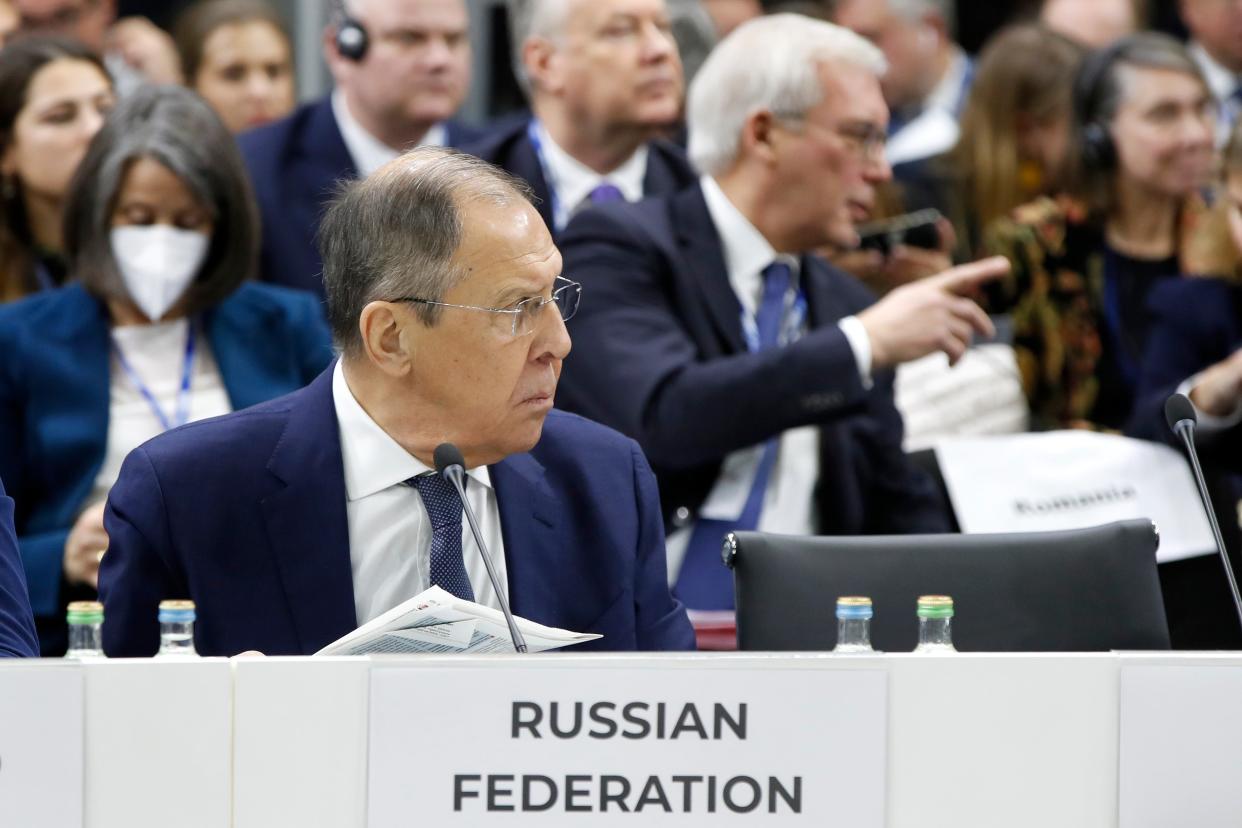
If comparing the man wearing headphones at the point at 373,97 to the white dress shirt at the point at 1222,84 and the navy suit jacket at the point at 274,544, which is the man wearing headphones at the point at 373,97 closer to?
the navy suit jacket at the point at 274,544

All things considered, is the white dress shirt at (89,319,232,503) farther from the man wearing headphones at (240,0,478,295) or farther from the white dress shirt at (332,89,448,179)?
the white dress shirt at (332,89,448,179)

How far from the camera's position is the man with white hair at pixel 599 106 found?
421 cm

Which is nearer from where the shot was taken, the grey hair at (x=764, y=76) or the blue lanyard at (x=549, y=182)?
the grey hair at (x=764, y=76)

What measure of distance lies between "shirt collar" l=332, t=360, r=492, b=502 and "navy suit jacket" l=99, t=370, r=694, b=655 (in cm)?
2

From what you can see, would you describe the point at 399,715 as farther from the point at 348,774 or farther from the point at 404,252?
the point at 404,252

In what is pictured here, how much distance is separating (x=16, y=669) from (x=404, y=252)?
0.89 m

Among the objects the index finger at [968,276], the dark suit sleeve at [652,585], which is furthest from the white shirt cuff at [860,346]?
the dark suit sleeve at [652,585]

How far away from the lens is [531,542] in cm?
239

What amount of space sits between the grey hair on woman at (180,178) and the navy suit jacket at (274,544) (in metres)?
1.27

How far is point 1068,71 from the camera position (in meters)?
4.93

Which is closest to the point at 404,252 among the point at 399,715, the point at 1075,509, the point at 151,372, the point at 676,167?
the point at 399,715

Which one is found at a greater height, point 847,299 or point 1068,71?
point 1068,71

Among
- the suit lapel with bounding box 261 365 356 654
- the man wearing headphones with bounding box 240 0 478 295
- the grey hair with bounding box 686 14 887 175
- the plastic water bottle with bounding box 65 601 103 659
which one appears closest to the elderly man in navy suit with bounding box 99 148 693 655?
the suit lapel with bounding box 261 365 356 654

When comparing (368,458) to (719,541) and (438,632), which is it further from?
(719,541)
